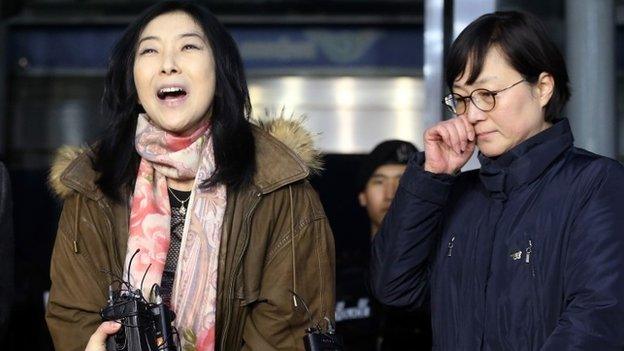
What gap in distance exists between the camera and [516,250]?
10.9ft

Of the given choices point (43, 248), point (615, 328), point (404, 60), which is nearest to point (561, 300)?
point (615, 328)

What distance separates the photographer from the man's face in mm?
5840

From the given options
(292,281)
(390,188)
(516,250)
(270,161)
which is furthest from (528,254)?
(390,188)

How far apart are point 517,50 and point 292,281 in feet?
3.24

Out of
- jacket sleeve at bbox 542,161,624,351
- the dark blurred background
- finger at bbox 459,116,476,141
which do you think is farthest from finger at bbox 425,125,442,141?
the dark blurred background

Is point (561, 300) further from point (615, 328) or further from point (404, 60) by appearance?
point (404, 60)

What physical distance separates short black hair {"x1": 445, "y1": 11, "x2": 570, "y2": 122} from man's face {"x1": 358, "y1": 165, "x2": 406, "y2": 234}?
2296 mm

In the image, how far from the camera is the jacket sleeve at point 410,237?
359cm

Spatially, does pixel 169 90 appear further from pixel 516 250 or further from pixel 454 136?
pixel 516 250

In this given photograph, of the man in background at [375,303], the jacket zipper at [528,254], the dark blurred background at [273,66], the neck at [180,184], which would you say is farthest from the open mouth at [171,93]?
the dark blurred background at [273,66]

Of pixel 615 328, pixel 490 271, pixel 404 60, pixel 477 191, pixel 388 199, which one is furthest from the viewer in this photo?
pixel 404 60

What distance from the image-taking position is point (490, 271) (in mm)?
3402

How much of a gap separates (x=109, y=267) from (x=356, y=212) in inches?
144

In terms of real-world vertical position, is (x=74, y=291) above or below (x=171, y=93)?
below
